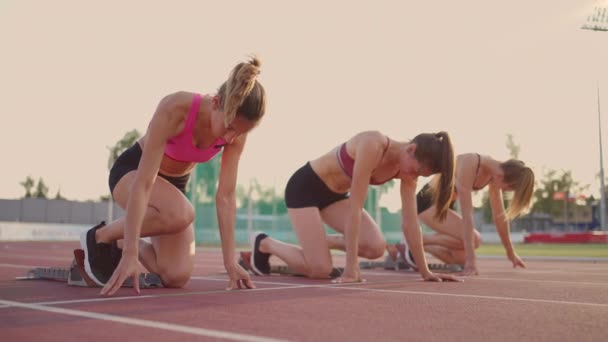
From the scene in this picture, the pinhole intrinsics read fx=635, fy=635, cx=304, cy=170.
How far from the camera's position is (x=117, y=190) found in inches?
176

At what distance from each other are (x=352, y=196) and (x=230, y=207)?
1.18m

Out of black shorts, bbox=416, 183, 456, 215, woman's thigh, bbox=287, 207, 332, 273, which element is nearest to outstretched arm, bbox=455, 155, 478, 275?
black shorts, bbox=416, 183, 456, 215

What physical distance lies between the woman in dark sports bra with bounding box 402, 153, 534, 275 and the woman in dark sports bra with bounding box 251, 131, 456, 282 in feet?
3.36

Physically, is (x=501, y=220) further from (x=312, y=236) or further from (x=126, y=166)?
(x=126, y=166)

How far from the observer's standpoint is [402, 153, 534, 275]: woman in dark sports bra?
21.9 feet

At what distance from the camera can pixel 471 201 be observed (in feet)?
22.2

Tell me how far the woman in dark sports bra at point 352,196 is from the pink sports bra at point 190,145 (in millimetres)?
1321

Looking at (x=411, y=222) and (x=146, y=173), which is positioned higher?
(x=146, y=173)

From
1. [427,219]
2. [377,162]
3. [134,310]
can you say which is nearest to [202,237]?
[427,219]

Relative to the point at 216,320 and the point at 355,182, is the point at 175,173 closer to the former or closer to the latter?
the point at 355,182

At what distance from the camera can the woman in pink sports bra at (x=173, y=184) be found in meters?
3.54

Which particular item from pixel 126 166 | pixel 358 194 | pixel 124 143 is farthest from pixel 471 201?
pixel 124 143

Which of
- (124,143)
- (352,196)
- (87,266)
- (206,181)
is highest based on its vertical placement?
(124,143)

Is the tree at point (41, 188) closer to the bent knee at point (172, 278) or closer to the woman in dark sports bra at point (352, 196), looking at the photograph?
the woman in dark sports bra at point (352, 196)
